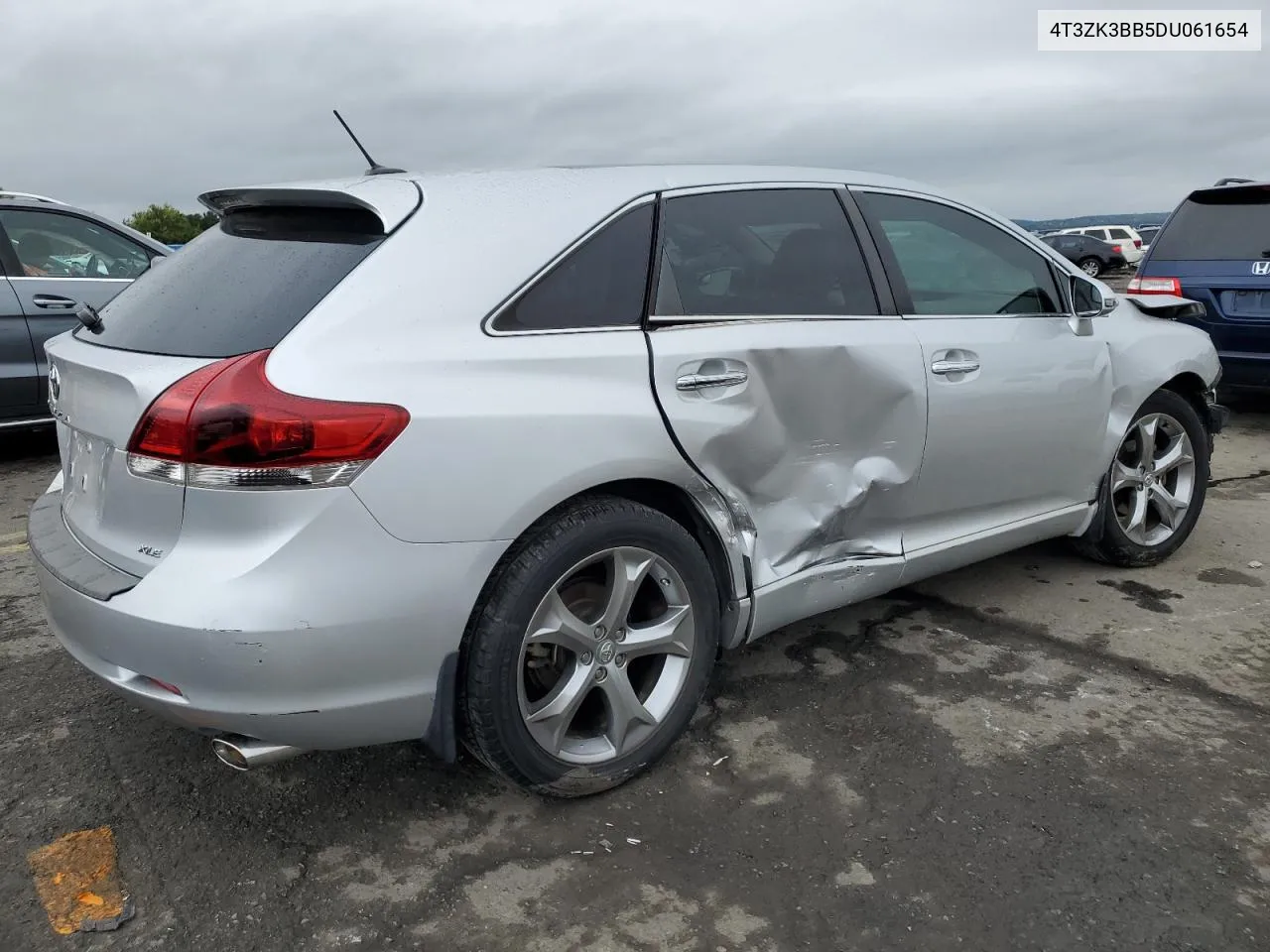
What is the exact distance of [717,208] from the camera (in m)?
3.00

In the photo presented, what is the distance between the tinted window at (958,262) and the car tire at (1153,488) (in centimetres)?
75

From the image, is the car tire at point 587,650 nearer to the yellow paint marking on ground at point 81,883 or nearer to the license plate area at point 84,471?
the yellow paint marking on ground at point 81,883

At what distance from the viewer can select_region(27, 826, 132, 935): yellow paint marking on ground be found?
2.21 metres

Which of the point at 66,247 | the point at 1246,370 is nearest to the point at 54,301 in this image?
the point at 66,247

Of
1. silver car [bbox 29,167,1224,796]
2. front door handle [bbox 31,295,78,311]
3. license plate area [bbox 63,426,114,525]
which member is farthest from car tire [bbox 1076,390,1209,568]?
front door handle [bbox 31,295,78,311]

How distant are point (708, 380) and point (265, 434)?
43.3 inches

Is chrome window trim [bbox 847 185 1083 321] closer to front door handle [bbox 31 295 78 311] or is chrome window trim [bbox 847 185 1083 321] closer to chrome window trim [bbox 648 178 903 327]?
chrome window trim [bbox 648 178 903 327]

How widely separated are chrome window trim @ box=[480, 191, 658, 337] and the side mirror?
→ 1.91m

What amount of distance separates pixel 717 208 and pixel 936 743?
62.8 inches

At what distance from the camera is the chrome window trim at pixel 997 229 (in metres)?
3.37

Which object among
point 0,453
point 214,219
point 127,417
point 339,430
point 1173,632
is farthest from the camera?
point 0,453

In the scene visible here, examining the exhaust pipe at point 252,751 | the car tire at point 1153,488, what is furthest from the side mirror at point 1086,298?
the exhaust pipe at point 252,751

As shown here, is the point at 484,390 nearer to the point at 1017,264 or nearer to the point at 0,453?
the point at 1017,264

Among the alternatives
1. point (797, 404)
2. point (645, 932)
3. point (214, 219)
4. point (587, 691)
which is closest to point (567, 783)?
point (587, 691)
